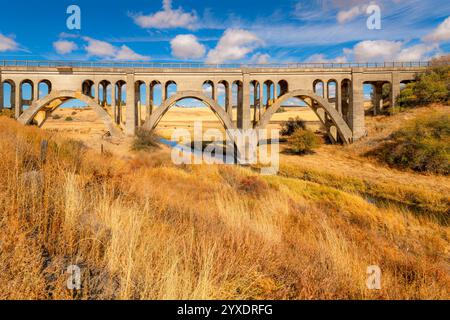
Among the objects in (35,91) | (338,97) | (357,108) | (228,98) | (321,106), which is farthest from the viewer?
(321,106)

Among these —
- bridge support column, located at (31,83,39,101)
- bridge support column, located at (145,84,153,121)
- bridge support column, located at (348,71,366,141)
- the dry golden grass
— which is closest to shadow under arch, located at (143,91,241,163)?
bridge support column, located at (145,84,153,121)

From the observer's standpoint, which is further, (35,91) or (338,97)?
(338,97)

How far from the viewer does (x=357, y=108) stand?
91.0 ft

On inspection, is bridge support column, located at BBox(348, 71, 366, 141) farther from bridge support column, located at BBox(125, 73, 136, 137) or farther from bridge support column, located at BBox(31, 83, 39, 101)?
bridge support column, located at BBox(31, 83, 39, 101)

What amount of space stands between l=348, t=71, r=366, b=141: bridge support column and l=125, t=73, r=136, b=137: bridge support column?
24610mm

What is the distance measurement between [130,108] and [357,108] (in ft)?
83.8

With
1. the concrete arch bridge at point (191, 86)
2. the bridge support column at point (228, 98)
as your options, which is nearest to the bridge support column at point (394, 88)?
the concrete arch bridge at point (191, 86)

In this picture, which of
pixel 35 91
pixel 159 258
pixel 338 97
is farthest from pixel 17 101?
pixel 338 97

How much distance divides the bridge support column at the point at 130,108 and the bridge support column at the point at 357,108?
80.7 ft

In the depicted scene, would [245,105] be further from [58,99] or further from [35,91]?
[35,91]

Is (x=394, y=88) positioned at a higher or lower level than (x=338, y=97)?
higher

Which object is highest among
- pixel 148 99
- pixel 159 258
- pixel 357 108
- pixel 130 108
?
pixel 148 99

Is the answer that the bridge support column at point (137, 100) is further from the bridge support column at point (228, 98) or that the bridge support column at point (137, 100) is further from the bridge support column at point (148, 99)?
the bridge support column at point (228, 98)
